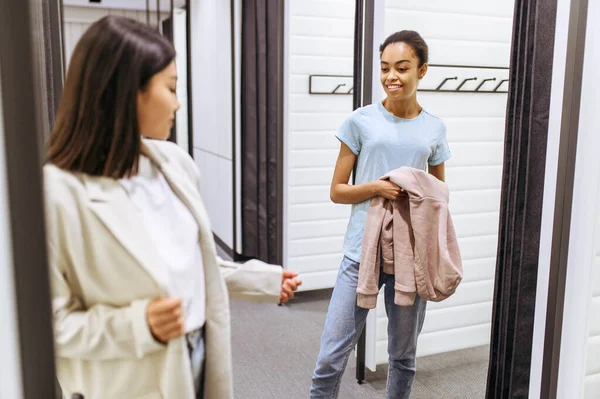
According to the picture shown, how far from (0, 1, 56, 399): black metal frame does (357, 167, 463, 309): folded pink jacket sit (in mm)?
909

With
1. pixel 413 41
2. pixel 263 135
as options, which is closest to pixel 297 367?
pixel 263 135

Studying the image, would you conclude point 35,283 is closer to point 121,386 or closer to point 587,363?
point 121,386

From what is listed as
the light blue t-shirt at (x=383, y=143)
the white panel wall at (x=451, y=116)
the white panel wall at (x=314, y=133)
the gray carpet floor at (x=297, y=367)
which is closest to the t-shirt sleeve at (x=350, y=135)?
the light blue t-shirt at (x=383, y=143)

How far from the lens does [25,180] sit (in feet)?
1.83

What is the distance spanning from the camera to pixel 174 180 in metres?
0.65

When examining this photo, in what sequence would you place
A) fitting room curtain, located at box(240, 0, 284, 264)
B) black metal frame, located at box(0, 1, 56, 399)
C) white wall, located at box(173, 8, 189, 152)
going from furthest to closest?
fitting room curtain, located at box(240, 0, 284, 264), white wall, located at box(173, 8, 189, 152), black metal frame, located at box(0, 1, 56, 399)

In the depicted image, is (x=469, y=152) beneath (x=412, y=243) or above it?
above

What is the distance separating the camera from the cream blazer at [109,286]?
577mm

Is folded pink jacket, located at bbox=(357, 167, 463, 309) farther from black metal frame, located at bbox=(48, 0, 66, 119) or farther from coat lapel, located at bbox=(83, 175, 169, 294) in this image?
coat lapel, located at bbox=(83, 175, 169, 294)

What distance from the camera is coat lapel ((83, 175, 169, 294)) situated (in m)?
0.58

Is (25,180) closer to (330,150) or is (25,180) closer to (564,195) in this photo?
(564,195)

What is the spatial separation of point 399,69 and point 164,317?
3.12 ft

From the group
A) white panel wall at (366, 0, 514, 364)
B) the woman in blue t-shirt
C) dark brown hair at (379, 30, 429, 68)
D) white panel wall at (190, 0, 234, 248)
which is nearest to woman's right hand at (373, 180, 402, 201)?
the woman in blue t-shirt

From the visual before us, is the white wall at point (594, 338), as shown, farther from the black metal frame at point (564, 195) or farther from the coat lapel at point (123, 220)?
the coat lapel at point (123, 220)
